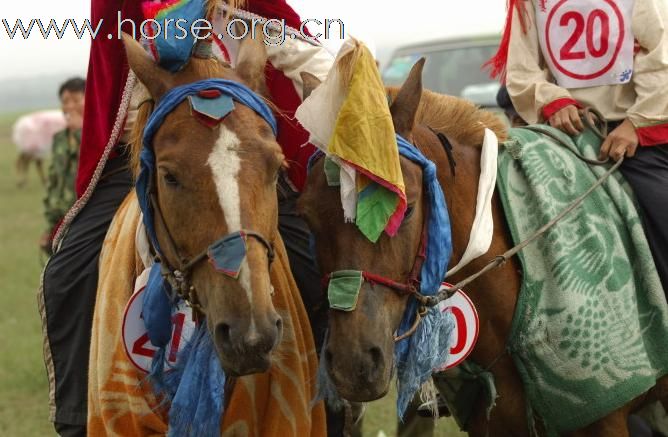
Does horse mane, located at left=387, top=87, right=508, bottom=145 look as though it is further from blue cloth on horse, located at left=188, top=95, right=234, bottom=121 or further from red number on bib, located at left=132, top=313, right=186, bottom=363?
red number on bib, located at left=132, top=313, right=186, bottom=363

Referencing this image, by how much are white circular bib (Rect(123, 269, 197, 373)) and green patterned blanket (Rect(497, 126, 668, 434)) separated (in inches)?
46.5

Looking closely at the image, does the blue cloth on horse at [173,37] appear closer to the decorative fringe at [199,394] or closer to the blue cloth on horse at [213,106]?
the blue cloth on horse at [213,106]

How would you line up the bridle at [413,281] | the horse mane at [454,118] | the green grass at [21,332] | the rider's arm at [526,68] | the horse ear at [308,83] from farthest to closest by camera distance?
the green grass at [21,332], the rider's arm at [526,68], the horse mane at [454,118], the horse ear at [308,83], the bridle at [413,281]

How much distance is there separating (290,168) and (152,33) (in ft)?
2.38

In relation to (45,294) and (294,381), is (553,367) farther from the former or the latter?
(45,294)

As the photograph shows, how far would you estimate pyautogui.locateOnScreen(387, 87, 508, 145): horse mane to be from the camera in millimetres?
4047

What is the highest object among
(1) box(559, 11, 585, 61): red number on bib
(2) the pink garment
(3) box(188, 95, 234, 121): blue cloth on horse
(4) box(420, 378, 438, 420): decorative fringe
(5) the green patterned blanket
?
(3) box(188, 95, 234, 121): blue cloth on horse

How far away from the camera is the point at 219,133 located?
10.4 feet

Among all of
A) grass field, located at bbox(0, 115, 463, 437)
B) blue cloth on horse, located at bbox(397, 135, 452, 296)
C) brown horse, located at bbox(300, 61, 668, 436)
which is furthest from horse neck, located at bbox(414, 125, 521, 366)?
grass field, located at bbox(0, 115, 463, 437)

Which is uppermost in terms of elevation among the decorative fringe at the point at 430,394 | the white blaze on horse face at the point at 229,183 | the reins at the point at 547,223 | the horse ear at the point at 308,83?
the white blaze on horse face at the point at 229,183

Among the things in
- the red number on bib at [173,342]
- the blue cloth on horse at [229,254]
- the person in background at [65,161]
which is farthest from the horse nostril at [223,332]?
the person in background at [65,161]

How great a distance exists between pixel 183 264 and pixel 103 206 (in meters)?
1.05

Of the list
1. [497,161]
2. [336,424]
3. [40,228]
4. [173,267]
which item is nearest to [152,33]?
[173,267]

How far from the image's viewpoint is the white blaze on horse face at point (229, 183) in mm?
3006
